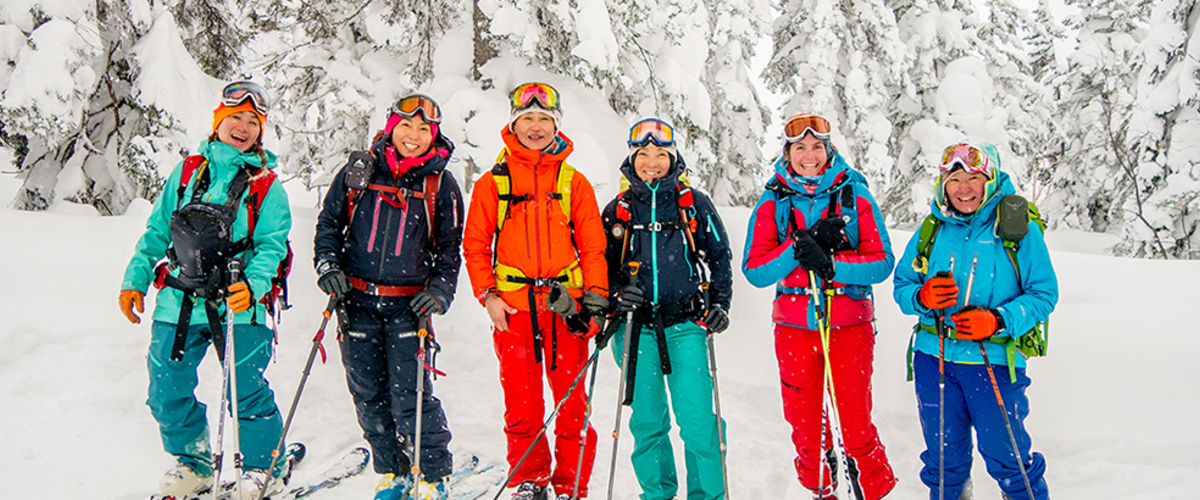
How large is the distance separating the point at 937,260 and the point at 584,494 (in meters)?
2.47

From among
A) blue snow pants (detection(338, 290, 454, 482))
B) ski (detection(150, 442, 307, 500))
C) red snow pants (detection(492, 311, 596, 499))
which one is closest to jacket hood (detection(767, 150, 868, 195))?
red snow pants (detection(492, 311, 596, 499))

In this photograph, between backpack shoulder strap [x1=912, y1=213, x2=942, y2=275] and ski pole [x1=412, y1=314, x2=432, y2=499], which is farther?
backpack shoulder strap [x1=912, y1=213, x2=942, y2=275]

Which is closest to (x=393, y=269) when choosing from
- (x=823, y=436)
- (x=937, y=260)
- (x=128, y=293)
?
(x=128, y=293)

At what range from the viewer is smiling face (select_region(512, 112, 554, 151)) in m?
3.71

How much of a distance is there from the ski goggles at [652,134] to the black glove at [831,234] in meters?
1.02

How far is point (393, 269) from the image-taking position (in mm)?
3586

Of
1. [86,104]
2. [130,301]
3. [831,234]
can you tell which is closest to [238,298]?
[130,301]

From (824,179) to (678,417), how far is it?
1.66 meters

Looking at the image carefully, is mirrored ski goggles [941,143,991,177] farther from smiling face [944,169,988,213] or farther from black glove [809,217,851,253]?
black glove [809,217,851,253]

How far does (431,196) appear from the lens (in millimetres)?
3689

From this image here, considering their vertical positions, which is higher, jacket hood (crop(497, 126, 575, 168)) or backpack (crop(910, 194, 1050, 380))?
jacket hood (crop(497, 126, 575, 168))

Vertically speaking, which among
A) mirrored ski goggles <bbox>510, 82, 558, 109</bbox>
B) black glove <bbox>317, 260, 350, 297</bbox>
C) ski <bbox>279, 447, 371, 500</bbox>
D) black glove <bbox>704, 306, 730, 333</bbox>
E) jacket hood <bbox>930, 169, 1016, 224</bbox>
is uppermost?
mirrored ski goggles <bbox>510, 82, 558, 109</bbox>

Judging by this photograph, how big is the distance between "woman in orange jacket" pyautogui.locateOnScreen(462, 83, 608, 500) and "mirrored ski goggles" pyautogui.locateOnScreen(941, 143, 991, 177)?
2017 mm

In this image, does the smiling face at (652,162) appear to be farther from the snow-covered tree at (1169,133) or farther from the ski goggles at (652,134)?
the snow-covered tree at (1169,133)
